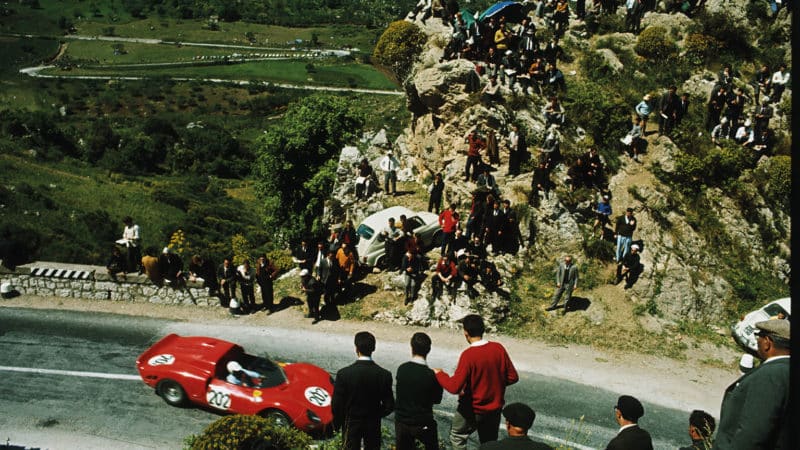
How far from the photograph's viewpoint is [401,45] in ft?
92.9

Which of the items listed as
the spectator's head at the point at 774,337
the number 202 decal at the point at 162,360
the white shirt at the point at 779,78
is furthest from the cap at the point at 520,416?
the white shirt at the point at 779,78

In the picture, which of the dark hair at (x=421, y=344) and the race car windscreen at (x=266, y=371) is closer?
the dark hair at (x=421, y=344)

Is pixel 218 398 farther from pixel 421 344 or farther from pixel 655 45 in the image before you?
pixel 655 45

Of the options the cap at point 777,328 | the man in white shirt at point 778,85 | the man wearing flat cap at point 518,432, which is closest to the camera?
the cap at point 777,328

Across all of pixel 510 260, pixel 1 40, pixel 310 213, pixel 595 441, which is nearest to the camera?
pixel 595 441

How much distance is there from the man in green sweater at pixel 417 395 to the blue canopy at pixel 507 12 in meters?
22.6

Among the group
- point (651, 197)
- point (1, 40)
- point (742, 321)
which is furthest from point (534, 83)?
point (1, 40)

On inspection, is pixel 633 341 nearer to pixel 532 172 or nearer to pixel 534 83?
pixel 532 172

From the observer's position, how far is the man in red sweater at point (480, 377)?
326 inches

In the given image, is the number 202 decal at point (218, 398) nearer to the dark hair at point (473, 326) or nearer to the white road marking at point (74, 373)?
the white road marking at point (74, 373)

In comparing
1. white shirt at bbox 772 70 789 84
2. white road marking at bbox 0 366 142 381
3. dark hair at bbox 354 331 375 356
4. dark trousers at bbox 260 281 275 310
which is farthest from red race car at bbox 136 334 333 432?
white shirt at bbox 772 70 789 84

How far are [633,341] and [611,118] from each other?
10.7 m

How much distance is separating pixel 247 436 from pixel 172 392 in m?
5.35

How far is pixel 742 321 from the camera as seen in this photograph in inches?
690
